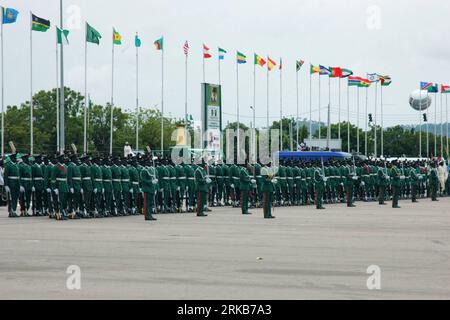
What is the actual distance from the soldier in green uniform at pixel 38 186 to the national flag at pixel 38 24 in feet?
50.9

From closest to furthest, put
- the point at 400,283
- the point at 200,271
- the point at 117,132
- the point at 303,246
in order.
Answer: the point at 400,283
the point at 200,271
the point at 303,246
the point at 117,132

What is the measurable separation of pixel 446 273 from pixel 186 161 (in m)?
21.2

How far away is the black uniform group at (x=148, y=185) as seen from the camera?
94.4ft

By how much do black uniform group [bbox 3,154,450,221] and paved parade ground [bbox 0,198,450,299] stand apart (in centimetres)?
144

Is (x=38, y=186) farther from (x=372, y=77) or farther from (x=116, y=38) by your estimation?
(x=372, y=77)

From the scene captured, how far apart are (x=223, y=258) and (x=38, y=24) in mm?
29893

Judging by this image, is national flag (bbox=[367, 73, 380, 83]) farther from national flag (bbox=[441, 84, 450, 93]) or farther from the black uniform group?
the black uniform group

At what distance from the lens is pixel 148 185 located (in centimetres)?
2884

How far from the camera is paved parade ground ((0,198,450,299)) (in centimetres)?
1252

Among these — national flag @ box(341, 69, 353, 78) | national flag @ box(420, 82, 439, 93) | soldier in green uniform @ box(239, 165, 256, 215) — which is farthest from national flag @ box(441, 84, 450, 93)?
soldier in green uniform @ box(239, 165, 256, 215)

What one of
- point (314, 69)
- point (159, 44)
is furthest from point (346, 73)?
point (159, 44)
